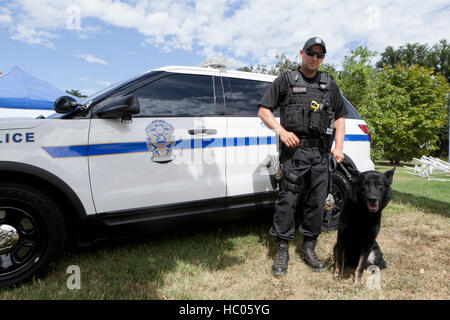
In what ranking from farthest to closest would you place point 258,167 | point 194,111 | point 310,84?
point 258,167
point 194,111
point 310,84

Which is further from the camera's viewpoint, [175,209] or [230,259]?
[230,259]

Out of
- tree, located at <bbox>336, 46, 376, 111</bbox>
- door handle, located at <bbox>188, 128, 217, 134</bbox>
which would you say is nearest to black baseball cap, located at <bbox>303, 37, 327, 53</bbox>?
door handle, located at <bbox>188, 128, 217, 134</bbox>

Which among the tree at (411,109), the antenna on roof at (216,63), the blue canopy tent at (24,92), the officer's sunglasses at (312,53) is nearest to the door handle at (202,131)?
the antenna on roof at (216,63)

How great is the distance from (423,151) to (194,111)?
25.7 m

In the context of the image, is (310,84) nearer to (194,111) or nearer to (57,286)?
(194,111)

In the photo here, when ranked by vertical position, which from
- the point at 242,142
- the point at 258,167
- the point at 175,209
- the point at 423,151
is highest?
the point at 242,142

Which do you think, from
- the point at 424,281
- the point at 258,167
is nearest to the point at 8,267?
the point at 258,167

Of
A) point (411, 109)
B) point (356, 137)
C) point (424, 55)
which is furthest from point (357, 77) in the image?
point (424, 55)

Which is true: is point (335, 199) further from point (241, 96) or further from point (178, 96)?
point (178, 96)

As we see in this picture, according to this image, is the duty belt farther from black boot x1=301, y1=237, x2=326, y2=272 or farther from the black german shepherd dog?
black boot x1=301, y1=237, x2=326, y2=272

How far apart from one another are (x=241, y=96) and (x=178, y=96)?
67 cm

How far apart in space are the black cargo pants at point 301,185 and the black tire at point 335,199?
0.76 meters

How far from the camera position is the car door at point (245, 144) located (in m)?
2.60
